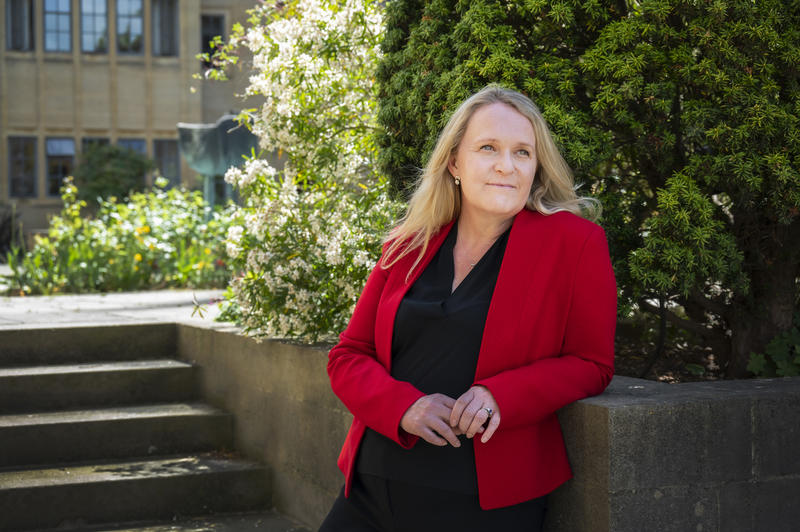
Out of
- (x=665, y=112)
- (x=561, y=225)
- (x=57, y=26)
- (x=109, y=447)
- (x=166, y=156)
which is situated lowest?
(x=109, y=447)

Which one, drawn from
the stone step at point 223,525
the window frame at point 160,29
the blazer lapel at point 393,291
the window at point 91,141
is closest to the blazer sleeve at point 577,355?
the blazer lapel at point 393,291

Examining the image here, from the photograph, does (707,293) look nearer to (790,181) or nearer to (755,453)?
(790,181)

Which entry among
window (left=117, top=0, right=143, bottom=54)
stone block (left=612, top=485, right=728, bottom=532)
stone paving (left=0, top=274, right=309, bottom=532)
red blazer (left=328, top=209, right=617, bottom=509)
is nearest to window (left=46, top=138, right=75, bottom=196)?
window (left=117, top=0, right=143, bottom=54)

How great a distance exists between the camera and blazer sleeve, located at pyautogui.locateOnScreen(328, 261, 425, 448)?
8.30 feet

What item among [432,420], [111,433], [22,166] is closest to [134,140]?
[22,166]

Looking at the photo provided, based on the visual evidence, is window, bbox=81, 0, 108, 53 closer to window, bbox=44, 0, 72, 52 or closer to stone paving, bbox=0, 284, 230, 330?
window, bbox=44, 0, 72, 52

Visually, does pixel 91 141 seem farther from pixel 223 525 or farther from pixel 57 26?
pixel 223 525

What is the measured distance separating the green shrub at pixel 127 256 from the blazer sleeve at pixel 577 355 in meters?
7.77

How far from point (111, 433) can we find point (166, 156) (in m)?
23.0

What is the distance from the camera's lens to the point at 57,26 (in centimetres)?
2689

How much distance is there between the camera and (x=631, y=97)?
11.3ft

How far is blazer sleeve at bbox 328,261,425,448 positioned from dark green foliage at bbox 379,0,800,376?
43.7 inches

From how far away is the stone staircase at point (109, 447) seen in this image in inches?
191

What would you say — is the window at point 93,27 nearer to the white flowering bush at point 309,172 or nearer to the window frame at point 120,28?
the window frame at point 120,28
